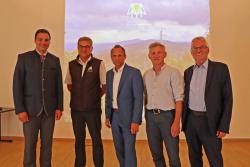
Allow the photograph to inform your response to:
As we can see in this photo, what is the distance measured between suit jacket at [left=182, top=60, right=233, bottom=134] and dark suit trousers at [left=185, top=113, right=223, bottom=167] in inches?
2.7

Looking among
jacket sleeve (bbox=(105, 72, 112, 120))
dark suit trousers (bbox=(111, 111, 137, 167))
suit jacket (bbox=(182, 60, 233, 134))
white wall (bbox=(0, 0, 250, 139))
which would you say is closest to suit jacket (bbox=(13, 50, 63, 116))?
jacket sleeve (bbox=(105, 72, 112, 120))

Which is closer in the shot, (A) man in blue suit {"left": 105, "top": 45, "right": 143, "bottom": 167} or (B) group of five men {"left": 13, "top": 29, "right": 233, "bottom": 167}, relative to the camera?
(B) group of five men {"left": 13, "top": 29, "right": 233, "bottom": 167}

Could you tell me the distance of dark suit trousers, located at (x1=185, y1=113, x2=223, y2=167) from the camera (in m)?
3.08

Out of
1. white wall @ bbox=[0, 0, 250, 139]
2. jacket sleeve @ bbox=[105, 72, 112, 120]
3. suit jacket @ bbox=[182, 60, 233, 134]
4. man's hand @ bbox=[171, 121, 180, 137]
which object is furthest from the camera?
white wall @ bbox=[0, 0, 250, 139]

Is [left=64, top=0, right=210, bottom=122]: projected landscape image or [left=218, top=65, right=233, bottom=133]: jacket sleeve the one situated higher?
[left=64, top=0, right=210, bottom=122]: projected landscape image

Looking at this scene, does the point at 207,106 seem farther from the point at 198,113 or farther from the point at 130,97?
the point at 130,97

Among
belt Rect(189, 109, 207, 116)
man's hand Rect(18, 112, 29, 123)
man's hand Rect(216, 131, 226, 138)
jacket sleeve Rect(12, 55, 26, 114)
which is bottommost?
man's hand Rect(216, 131, 226, 138)

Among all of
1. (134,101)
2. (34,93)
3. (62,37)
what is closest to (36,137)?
(34,93)

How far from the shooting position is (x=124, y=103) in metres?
3.40

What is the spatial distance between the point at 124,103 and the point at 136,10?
135 inches

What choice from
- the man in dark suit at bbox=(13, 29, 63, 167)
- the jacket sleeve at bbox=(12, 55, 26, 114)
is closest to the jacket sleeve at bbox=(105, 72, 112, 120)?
the man in dark suit at bbox=(13, 29, 63, 167)

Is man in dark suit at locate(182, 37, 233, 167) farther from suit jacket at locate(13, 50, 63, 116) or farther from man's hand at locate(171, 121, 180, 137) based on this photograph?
suit jacket at locate(13, 50, 63, 116)

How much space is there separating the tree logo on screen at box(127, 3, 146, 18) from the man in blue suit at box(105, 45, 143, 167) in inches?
124

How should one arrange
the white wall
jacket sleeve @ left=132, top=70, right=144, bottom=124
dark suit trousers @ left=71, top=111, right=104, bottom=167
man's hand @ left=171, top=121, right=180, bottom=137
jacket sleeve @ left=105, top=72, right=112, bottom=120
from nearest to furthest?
man's hand @ left=171, top=121, right=180, bottom=137, jacket sleeve @ left=132, top=70, right=144, bottom=124, jacket sleeve @ left=105, top=72, right=112, bottom=120, dark suit trousers @ left=71, top=111, right=104, bottom=167, the white wall
